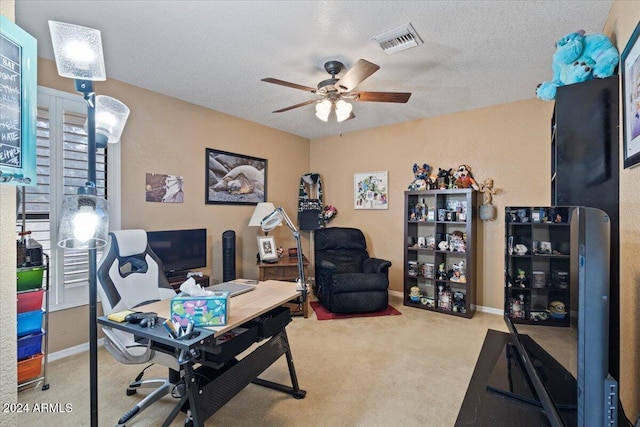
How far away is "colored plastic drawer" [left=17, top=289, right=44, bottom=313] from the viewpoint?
2.11m

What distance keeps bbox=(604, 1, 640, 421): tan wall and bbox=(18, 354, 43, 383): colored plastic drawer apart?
356 centimetres

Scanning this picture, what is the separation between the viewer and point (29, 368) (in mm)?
2164

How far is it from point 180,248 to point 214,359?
7.00 feet

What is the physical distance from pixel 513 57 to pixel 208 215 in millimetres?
3624

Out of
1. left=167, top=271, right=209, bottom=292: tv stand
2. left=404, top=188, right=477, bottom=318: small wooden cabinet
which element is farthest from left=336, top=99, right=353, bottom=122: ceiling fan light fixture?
left=167, top=271, right=209, bottom=292: tv stand

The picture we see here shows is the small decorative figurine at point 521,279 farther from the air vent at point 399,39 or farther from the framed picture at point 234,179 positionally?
the framed picture at point 234,179

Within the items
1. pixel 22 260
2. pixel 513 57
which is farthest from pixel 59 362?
pixel 513 57

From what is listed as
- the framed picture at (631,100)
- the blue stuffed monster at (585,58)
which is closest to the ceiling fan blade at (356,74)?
the blue stuffed monster at (585,58)

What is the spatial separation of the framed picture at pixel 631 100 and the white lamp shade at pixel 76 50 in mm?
2106

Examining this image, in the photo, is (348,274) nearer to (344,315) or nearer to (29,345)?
(344,315)

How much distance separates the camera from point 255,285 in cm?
213

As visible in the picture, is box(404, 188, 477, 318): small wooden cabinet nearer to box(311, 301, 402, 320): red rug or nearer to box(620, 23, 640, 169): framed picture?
box(311, 301, 402, 320): red rug

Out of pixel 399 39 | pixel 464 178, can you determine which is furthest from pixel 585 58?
pixel 464 178

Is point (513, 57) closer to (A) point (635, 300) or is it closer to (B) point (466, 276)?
(A) point (635, 300)
